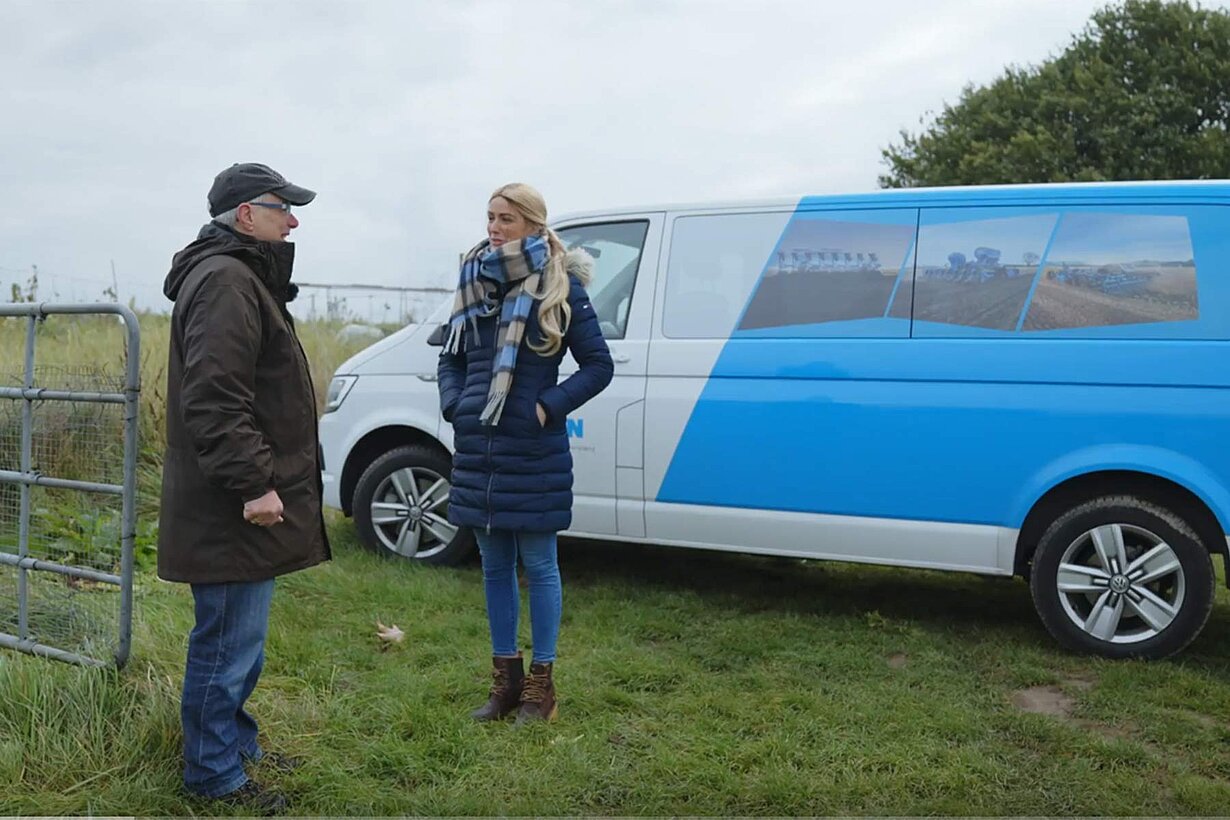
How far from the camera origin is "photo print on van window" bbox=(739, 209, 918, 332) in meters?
5.14

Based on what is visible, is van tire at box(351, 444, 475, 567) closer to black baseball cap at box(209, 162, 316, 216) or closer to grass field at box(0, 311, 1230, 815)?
grass field at box(0, 311, 1230, 815)

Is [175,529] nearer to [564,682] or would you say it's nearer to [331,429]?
[564,682]

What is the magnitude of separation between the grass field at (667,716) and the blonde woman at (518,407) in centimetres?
30

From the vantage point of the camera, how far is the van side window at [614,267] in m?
5.75

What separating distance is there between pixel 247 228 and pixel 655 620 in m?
2.81

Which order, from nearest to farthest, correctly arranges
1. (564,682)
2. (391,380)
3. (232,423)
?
(232,423) < (564,682) < (391,380)

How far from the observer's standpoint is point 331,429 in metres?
6.40

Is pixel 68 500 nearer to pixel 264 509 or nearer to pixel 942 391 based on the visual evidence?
pixel 264 509

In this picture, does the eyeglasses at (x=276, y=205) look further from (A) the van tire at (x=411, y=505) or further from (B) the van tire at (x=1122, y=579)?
(B) the van tire at (x=1122, y=579)

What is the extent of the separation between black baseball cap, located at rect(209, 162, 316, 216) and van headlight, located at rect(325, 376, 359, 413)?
125 inches

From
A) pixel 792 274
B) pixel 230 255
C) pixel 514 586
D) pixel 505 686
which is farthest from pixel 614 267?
pixel 230 255

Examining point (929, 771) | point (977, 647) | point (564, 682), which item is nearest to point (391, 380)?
point (564, 682)

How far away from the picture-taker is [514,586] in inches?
161

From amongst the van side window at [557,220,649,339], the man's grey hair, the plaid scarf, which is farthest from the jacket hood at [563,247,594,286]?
the van side window at [557,220,649,339]
